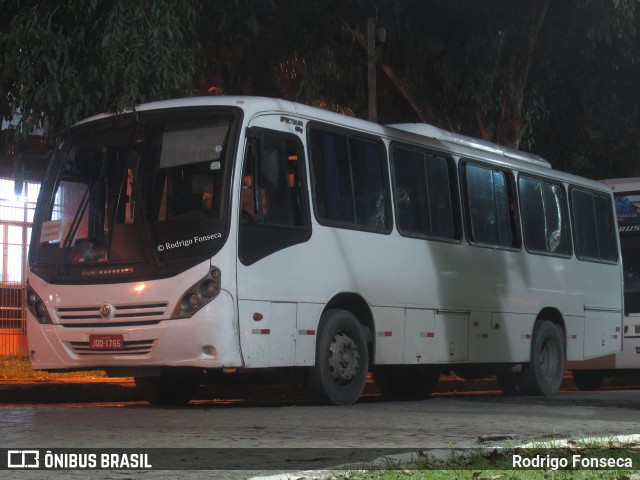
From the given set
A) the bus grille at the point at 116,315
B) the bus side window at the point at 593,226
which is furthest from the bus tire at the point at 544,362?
the bus grille at the point at 116,315

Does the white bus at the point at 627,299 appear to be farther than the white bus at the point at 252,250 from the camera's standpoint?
Yes

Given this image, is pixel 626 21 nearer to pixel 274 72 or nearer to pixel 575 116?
pixel 575 116

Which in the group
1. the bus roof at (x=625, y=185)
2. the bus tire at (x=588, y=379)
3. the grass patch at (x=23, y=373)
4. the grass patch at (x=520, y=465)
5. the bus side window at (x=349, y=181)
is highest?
the bus roof at (x=625, y=185)

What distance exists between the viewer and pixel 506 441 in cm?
871

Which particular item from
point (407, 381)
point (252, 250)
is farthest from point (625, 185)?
point (252, 250)

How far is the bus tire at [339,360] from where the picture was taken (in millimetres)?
12953

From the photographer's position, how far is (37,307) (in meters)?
12.8

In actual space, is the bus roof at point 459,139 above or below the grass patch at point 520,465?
above

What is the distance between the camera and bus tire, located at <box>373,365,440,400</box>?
17.0 metres

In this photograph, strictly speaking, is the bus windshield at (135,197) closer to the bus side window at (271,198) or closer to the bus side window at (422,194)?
the bus side window at (271,198)

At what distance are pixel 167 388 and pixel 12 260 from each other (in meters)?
8.90

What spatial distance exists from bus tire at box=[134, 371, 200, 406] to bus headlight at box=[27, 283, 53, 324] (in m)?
1.48

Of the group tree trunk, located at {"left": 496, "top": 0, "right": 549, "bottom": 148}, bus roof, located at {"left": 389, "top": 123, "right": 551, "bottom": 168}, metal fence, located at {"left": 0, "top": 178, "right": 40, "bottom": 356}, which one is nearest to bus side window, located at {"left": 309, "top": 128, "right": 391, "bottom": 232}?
bus roof, located at {"left": 389, "top": 123, "right": 551, "bottom": 168}

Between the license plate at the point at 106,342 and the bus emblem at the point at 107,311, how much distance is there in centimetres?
19
